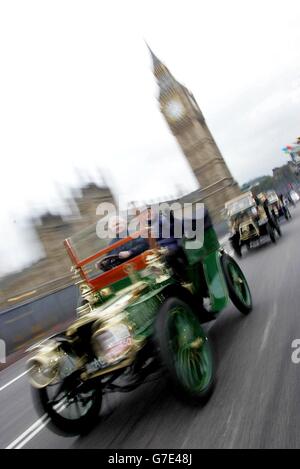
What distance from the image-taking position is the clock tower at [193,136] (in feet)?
263

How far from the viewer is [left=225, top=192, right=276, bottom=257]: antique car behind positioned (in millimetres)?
12555

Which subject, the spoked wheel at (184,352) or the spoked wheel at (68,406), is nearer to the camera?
the spoked wheel at (184,352)

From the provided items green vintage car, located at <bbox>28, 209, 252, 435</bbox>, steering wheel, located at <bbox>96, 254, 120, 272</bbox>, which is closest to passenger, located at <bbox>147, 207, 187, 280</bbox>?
green vintage car, located at <bbox>28, 209, 252, 435</bbox>

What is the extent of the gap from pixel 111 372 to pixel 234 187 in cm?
8373

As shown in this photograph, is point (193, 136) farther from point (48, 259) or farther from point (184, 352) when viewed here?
point (184, 352)

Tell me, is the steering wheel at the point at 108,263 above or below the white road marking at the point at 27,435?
above

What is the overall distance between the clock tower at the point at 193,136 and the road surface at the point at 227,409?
2935 inches

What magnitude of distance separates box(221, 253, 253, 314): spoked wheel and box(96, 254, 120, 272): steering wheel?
1.58 meters

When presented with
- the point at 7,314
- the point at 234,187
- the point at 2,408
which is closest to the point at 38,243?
the point at 7,314

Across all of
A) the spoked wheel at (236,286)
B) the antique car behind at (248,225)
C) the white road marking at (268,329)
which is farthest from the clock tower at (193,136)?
the white road marking at (268,329)

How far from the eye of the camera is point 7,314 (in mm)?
11703

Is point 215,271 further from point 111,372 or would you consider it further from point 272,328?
point 111,372

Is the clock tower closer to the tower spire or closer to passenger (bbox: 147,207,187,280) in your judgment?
the tower spire

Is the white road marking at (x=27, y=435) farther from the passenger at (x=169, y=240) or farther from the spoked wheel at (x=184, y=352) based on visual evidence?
the passenger at (x=169, y=240)
